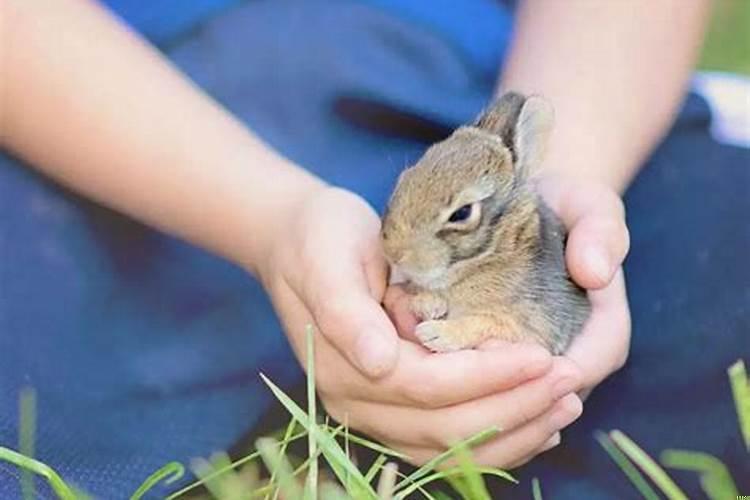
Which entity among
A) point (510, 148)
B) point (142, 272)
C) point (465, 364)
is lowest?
point (465, 364)

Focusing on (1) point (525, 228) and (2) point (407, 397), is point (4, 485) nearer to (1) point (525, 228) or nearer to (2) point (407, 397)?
(2) point (407, 397)

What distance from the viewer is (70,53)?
151cm

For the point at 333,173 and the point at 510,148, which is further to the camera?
the point at 333,173

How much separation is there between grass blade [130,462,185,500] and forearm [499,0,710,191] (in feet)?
1.61

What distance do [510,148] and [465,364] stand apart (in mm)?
163

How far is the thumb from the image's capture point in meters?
1.20

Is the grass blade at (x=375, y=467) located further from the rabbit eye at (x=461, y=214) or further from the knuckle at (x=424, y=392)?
the rabbit eye at (x=461, y=214)

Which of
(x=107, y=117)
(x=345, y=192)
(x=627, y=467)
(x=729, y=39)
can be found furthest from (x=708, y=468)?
(x=729, y=39)

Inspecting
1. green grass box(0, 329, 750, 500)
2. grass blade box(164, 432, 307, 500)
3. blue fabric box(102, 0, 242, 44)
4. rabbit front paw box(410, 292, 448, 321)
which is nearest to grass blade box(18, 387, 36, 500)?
green grass box(0, 329, 750, 500)

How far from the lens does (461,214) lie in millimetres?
1189

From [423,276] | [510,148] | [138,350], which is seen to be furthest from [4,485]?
[510,148]

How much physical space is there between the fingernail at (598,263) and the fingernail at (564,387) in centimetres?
9

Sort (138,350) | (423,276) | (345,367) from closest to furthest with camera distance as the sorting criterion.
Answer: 1. (423,276)
2. (345,367)
3. (138,350)

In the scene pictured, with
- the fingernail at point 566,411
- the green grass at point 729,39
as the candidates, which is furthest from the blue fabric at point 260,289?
the green grass at point 729,39
